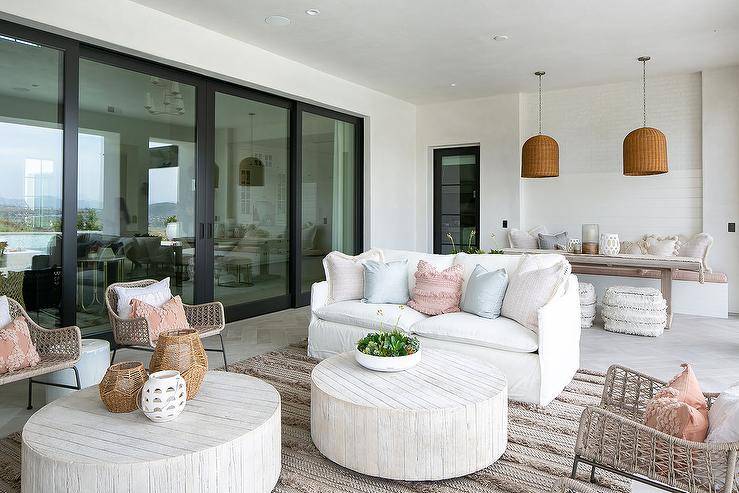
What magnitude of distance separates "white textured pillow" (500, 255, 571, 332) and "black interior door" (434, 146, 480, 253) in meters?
4.48

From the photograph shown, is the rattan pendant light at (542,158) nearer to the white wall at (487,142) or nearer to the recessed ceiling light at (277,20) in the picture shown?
the white wall at (487,142)

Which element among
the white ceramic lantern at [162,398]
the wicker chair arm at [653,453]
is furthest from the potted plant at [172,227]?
the wicker chair arm at [653,453]

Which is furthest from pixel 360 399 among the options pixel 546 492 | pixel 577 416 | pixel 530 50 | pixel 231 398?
pixel 530 50

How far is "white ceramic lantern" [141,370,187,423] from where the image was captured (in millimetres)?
1960

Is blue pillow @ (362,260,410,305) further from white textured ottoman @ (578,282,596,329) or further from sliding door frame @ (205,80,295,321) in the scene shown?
white textured ottoman @ (578,282,596,329)

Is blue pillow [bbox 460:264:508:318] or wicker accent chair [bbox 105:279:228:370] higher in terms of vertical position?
blue pillow [bbox 460:264:508:318]

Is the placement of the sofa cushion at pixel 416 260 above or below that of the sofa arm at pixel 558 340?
above

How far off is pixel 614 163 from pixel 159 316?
237 inches

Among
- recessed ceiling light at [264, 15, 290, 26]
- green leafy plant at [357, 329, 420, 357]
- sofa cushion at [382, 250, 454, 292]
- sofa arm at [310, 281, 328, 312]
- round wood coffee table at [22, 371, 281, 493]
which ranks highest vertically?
recessed ceiling light at [264, 15, 290, 26]

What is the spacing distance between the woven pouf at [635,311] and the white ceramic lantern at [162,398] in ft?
15.3

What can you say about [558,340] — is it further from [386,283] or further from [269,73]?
A: [269,73]

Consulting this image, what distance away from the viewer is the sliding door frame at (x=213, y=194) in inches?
213

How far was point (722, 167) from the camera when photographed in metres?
6.28

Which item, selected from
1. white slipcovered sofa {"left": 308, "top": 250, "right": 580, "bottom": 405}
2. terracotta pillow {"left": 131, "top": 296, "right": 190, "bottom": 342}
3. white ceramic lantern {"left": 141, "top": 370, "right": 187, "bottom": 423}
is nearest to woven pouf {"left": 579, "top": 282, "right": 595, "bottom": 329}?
white slipcovered sofa {"left": 308, "top": 250, "right": 580, "bottom": 405}
